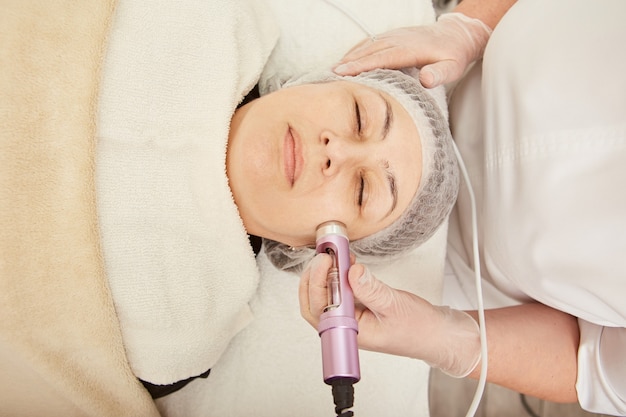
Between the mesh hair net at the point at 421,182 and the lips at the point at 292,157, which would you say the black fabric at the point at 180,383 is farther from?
the lips at the point at 292,157

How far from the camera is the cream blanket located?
894 millimetres

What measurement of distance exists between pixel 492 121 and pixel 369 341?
22.9 inches

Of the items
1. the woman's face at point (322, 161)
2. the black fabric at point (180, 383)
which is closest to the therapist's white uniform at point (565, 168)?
the woman's face at point (322, 161)

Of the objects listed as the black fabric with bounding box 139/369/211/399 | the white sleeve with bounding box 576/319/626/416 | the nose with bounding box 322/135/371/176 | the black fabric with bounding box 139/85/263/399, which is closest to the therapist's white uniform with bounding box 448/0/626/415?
the white sleeve with bounding box 576/319/626/416

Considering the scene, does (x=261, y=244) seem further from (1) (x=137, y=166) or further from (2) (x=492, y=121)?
(2) (x=492, y=121)

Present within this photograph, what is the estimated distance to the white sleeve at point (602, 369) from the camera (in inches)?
42.3

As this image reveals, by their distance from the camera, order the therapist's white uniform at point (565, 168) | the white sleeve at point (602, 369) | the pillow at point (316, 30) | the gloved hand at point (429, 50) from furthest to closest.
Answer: the pillow at point (316, 30) → the gloved hand at point (429, 50) → the white sleeve at point (602, 369) → the therapist's white uniform at point (565, 168)

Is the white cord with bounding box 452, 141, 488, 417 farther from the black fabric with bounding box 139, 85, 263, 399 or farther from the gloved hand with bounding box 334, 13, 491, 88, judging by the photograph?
the black fabric with bounding box 139, 85, 263, 399

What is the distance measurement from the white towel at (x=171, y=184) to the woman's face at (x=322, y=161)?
2.7 inches

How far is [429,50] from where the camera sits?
1.30 m

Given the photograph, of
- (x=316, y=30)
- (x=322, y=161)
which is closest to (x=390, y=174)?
(x=322, y=161)

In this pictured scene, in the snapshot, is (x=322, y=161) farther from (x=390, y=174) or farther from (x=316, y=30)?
(x=316, y=30)

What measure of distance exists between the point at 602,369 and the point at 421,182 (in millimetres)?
574

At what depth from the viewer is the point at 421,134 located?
1146mm
